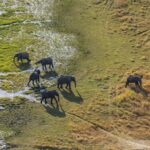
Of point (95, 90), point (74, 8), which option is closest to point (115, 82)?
point (95, 90)

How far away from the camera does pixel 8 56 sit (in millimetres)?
58281

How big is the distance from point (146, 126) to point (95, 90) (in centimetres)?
734

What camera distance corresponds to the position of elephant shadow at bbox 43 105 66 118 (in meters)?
46.6

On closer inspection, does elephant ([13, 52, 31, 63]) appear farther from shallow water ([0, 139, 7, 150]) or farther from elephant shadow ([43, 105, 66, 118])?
shallow water ([0, 139, 7, 150])

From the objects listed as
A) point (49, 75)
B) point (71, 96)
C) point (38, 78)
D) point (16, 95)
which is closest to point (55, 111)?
point (71, 96)

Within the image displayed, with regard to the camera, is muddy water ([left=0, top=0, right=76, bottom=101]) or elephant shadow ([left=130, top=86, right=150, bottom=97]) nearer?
elephant shadow ([left=130, top=86, right=150, bottom=97])

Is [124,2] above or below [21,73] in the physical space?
above

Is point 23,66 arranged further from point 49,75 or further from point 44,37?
point 44,37

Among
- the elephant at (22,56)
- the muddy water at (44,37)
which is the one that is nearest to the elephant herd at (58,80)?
the muddy water at (44,37)

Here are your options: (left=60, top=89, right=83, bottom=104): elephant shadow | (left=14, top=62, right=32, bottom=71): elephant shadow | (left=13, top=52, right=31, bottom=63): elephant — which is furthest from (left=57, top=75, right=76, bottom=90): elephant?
(left=13, top=52, right=31, bottom=63): elephant

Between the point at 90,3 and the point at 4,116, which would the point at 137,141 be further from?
the point at 90,3

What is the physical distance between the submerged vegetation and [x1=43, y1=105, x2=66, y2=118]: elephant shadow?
0.29ft

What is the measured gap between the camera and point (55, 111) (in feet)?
155

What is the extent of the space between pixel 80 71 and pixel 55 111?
9043 mm
